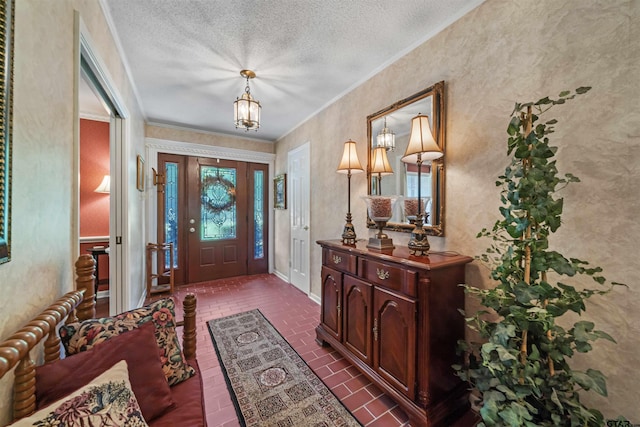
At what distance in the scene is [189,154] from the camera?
161 inches

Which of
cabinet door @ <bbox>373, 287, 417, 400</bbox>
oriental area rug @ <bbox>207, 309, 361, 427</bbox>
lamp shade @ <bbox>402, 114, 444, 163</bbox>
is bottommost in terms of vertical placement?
oriental area rug @ <bbox>207, 309, 361, 427</bbox>

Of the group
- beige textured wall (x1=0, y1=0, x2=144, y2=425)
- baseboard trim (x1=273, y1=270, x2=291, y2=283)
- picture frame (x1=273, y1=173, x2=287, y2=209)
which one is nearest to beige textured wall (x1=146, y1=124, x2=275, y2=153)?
picture frame (x1=273, y1=173, x2=287, y2=209)

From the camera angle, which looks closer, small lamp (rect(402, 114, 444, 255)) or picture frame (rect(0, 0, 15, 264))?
picture frame (rect(0, 0, 15, 264))

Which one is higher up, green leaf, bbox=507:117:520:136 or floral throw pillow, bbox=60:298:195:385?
green leaf, bbox=507:117:520:136

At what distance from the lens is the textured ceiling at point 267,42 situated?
1659 mm

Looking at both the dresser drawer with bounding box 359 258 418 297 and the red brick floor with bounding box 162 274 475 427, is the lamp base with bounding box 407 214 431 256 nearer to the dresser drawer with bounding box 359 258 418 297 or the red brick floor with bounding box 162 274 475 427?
the dresser drawer with bounding box 359 258 418 297

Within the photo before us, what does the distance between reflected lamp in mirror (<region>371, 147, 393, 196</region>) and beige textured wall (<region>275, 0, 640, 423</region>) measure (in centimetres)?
55

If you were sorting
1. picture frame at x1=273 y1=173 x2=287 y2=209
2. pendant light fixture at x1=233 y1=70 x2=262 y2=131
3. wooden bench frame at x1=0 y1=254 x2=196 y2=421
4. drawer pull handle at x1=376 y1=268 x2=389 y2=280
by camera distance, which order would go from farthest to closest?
picture frame at x1=273 y1=173 x2=287 y2=209
pendant light fixture at x1=233 y1=70 x2=262 y2=131
drawer pull handle at x1=376 y1=268 x2=389 y2=280
wooden bench frame at x1=0 y1=254 x2=196 y2=421

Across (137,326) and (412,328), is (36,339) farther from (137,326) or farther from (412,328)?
(412,328)

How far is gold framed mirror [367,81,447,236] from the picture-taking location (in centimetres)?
Result: 181

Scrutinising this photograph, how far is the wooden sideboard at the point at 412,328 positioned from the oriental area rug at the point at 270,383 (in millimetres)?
371

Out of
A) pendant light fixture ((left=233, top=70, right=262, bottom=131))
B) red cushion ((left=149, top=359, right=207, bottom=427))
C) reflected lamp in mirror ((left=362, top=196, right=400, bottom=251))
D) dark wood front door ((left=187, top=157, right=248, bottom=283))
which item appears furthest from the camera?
dark wood front door ((left=187, top=157, right=248, bottom=283))

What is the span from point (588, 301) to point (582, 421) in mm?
539

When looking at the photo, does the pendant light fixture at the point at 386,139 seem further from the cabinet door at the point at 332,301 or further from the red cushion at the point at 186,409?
the red cushion at the point at 186,409
